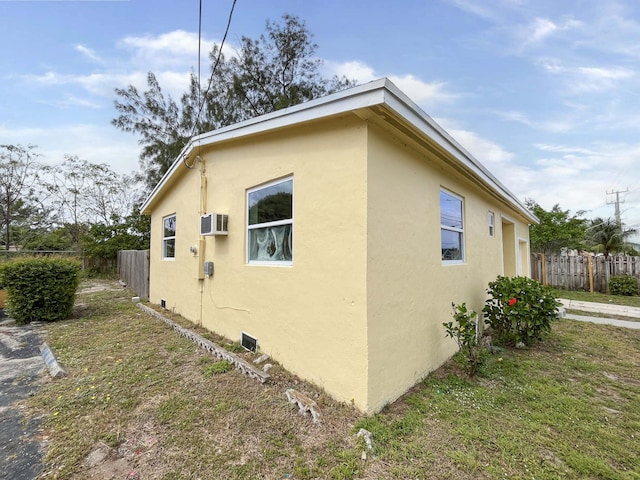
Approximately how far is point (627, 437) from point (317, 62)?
1638 centimetres

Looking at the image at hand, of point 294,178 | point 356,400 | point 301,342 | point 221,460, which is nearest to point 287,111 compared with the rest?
point 294,178

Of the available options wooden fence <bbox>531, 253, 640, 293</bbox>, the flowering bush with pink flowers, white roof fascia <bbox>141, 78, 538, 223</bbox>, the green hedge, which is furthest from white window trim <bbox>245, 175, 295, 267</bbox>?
wooden fence <bbox>531, 253, 640, 293</bbox>

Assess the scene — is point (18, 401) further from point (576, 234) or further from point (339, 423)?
point (576, 234)

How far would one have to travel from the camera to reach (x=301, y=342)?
11.1ft

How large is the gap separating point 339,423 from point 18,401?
3574 millimetres

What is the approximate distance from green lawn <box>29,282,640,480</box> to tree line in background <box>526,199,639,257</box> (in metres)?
13.2

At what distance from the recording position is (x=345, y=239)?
9.61 feet

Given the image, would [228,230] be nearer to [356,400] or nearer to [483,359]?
[356,400]

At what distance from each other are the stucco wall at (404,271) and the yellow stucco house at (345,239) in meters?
0.02

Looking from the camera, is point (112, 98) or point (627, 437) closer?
point (627, 437)

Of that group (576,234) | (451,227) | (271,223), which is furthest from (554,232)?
(271,223)

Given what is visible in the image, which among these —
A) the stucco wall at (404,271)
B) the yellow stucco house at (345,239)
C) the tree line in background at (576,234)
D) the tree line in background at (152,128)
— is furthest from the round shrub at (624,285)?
the tree line in background at (152,128)

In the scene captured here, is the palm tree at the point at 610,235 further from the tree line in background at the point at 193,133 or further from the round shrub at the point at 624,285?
the round shrub at the point at 624,285

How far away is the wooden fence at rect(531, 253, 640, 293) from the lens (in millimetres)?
10898
